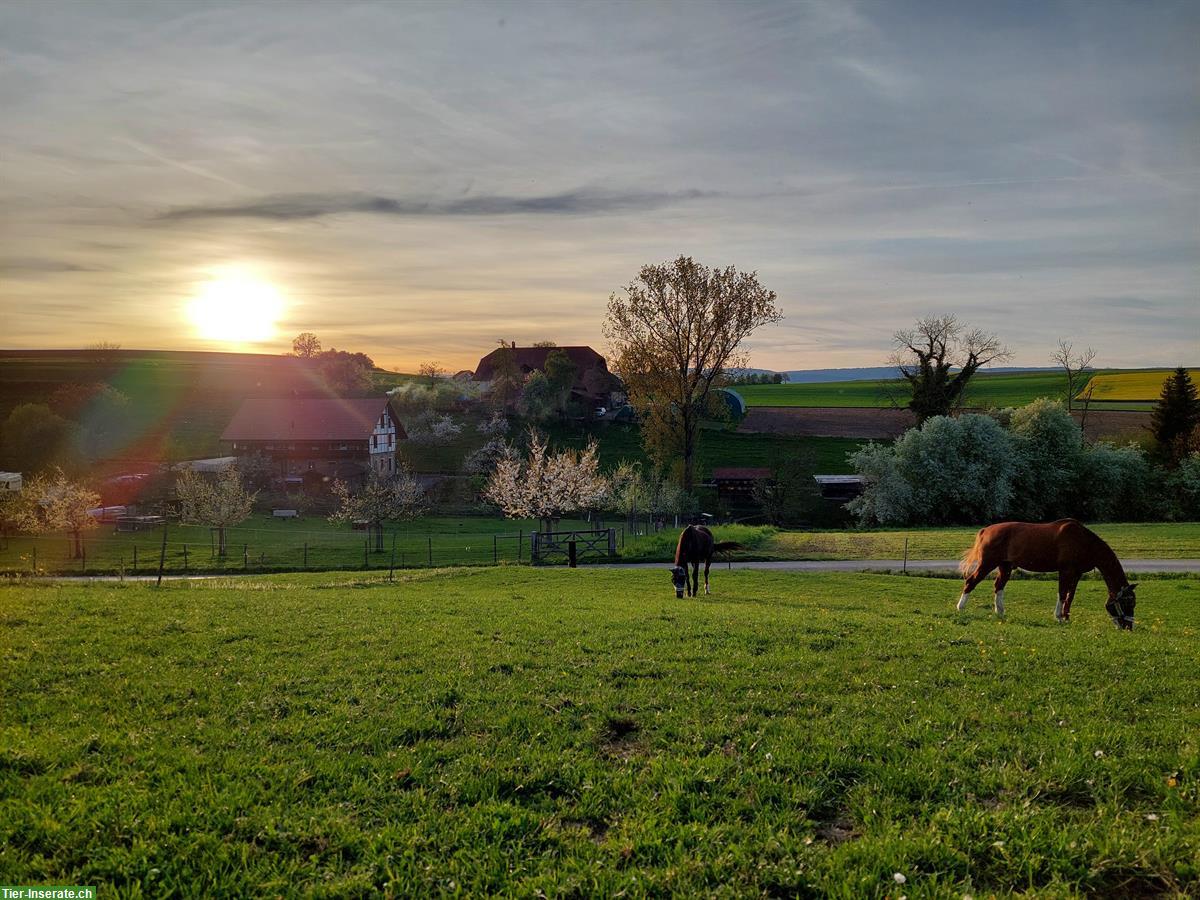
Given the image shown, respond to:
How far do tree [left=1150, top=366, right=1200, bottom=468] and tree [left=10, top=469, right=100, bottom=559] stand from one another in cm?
8960

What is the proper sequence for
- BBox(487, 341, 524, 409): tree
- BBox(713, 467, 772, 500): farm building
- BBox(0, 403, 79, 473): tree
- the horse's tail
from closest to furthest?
the horse's tail
BBox(0, 403, 79, 473): tree
BBox(713, 467, 772, 500): farm building
BBox(487, 341, 524, 409): tree

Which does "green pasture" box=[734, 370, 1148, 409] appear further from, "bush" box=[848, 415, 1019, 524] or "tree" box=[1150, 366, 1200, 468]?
"bush" box=[848, 415, 1019, 524]

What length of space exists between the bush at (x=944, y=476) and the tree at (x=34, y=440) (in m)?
75.5

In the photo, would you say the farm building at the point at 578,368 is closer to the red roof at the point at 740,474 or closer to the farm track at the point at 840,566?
the red roof at the point at 740,474

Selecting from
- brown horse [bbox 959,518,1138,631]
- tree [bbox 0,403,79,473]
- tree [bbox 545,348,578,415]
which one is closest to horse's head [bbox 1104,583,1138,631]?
brown horse [bbox 959,518,1138,631]

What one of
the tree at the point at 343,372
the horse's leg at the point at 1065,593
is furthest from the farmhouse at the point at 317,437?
the horse's leg at the point at 1065,593

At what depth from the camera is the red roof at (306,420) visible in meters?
75.4

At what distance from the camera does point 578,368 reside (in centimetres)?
10988

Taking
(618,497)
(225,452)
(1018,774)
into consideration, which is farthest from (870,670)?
(225,452)

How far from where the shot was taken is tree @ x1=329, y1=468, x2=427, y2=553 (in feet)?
161

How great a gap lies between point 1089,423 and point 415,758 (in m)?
99.4

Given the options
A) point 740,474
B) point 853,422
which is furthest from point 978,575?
point 853,422

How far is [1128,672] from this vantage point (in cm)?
1020

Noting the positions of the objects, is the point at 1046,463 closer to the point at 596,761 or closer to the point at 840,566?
the point at 840,566
